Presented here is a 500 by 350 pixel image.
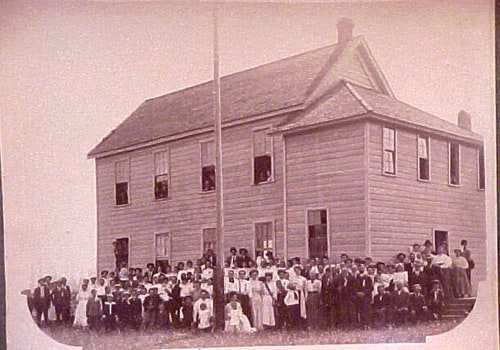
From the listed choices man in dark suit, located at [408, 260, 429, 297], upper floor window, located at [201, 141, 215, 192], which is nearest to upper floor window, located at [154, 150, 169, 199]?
upper floor window, located at [201, 141, 215, 192]

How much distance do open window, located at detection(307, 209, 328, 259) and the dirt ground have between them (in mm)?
223

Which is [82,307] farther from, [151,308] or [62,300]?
[151,308]

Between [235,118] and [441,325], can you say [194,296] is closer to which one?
[235,118]

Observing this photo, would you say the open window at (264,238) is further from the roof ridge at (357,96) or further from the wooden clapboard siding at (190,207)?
the roof ridge at (357,96)

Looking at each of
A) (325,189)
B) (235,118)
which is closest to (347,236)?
(325,189)

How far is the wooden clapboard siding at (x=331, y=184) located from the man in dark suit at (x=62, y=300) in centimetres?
62

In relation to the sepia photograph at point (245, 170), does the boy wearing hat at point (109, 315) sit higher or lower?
lower

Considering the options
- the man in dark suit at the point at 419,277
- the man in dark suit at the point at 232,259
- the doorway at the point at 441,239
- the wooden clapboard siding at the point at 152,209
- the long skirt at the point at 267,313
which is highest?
the wooden clapboard siding at the point at 152,209

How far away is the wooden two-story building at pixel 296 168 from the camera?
7.06 ft

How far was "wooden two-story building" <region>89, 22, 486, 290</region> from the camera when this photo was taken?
215 cm

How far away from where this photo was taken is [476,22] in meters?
2.18

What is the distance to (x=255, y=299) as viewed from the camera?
2.16 m

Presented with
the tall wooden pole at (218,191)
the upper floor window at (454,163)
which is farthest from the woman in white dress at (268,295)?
the upper floor window at (454,163)

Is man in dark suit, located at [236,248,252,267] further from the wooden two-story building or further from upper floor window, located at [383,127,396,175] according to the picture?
upper floor window, located at [383,127,396,175]
